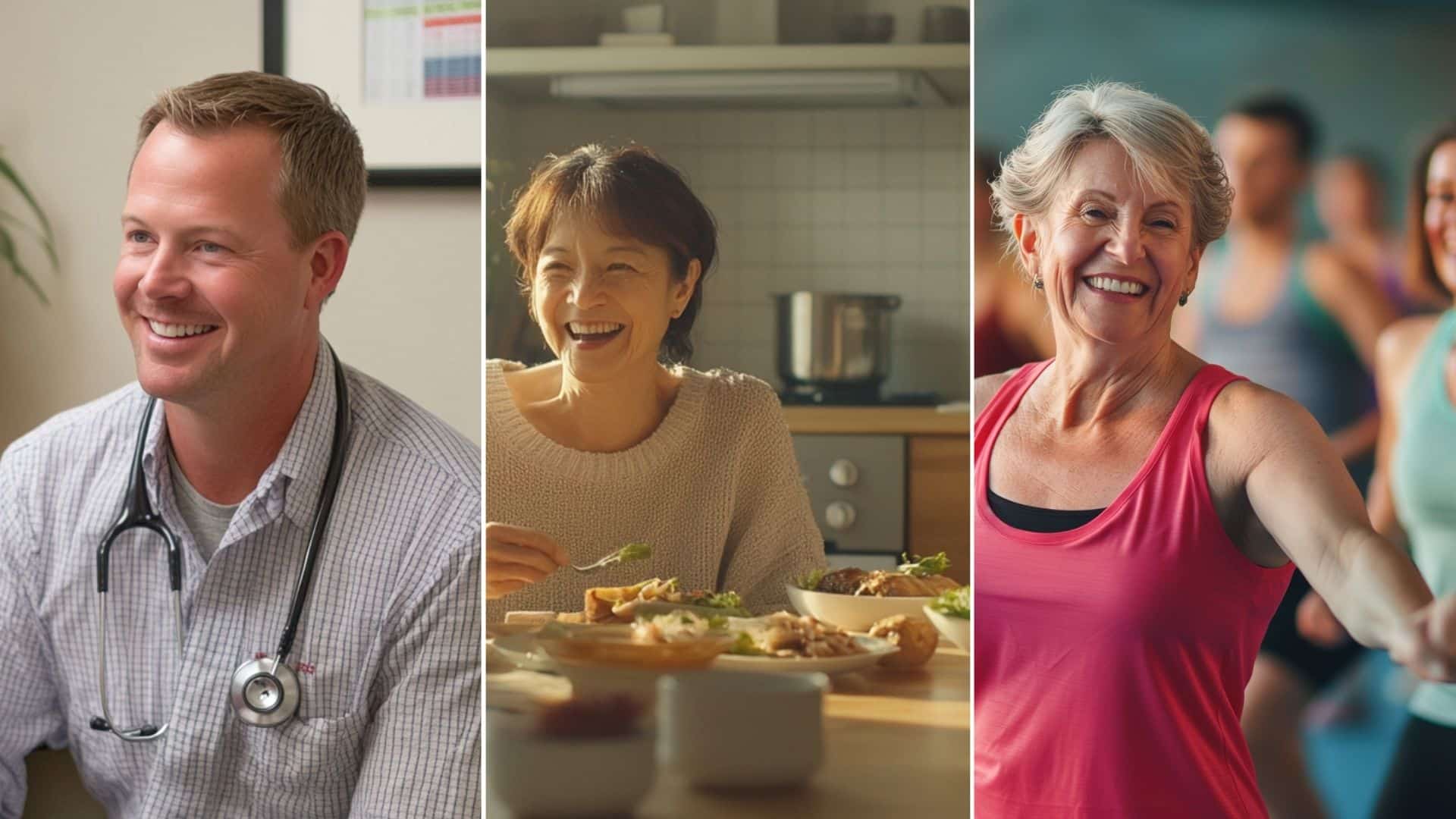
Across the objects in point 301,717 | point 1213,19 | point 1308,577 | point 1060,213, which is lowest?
point 301,717

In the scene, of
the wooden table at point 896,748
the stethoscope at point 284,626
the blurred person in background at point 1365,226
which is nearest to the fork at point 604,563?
the wooden table at point 896,748

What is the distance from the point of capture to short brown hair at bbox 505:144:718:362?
3.93 ft

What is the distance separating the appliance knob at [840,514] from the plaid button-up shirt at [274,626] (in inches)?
15.0

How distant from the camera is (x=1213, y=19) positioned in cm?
112

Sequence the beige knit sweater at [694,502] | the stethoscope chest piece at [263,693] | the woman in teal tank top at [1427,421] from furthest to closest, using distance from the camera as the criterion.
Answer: the stethoscope chest piece at [263,693] → the beige knit sweater at [694,502] → the woman in teal tank top at [1427,421]

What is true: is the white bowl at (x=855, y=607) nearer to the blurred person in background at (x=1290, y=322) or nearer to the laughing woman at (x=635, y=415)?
the laughing woman at (x=635, y=415)

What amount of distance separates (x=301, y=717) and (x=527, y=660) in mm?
293

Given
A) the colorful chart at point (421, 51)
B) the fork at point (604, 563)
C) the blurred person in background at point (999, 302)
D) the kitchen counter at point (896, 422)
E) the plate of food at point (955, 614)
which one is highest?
the colorful chart at point (421, 51)

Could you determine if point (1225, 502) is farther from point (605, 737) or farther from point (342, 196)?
point (342, 196)

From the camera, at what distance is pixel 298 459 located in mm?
1396

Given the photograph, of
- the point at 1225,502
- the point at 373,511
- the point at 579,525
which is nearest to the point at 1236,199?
the point at 1225,502

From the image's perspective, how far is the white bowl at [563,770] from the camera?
3.95ft

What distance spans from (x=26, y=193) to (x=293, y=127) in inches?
24.1

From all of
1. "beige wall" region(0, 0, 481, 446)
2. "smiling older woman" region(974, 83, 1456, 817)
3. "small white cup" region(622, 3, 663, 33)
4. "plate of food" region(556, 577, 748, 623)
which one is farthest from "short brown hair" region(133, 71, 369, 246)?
"smiling older woman" region(974, 83, 1456, 817)
